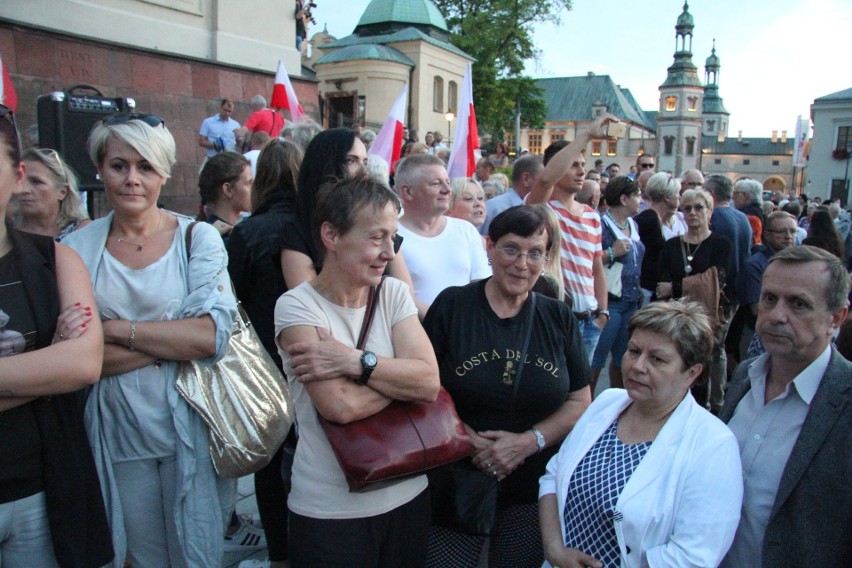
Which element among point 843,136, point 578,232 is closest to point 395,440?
point 578,232

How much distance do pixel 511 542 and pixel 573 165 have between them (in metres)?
2.72

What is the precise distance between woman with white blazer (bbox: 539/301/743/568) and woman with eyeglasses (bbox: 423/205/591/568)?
0.19 metres

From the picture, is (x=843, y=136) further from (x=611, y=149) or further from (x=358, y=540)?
(x=358, y=540)

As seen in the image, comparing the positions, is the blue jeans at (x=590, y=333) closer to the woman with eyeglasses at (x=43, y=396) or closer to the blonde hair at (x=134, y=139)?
the blonde hair at (x=134, y=139)

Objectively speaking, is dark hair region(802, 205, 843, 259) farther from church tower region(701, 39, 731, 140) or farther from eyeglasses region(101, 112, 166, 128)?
church tower region(701, 39, 731, 140)

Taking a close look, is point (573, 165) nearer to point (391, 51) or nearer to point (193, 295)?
point (193, 295)

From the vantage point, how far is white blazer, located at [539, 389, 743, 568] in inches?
77.1

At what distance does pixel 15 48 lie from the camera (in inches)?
313

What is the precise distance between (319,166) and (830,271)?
2031 millimetres

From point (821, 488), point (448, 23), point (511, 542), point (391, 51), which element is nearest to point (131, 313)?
A: point (511, 542)

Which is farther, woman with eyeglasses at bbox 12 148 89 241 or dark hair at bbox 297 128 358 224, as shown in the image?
woman with eyeglasses at bbox 12 148 89 241

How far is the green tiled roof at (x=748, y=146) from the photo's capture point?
108m

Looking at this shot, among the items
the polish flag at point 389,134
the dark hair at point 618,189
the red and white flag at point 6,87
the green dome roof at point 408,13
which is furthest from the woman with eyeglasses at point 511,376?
the green dome roof at point 408,13

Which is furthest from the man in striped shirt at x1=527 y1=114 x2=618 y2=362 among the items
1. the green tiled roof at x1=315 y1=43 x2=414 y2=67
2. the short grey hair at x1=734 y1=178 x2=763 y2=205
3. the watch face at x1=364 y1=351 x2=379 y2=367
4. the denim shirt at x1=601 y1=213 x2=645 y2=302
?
the green tiled roof at x1=315 y1=43 x2=414 y2=67
